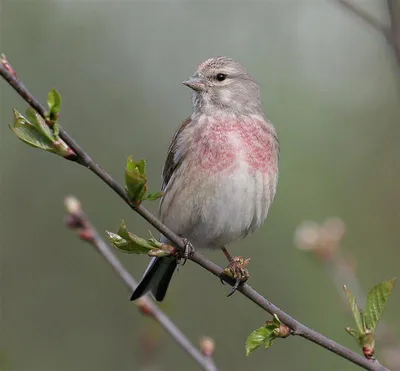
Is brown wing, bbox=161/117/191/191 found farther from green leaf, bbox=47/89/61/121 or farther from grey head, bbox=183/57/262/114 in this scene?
green leaf, bbox=47/89/61/121

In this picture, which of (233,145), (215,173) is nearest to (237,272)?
(215,173)

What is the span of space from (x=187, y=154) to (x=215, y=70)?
106 centimetres

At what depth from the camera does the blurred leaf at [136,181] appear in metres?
3.54

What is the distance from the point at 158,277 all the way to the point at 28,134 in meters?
3.01

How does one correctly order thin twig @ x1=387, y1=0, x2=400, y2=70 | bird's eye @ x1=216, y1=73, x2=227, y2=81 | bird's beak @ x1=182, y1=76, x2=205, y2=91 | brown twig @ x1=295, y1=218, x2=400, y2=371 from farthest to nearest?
bird's eye @ x1=216, y1=73, x2=227, y2=81
bird's beak @ x1=182, y1=76, x2=205, y2=91
brown twig @ x1=295, y1=218, x2=400, y2=371
thin twig @ x1=387, y1=0, x2=400, y2=70

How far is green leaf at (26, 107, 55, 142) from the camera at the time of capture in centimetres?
343

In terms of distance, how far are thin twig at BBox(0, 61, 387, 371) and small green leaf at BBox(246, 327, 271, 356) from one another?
0.38ft

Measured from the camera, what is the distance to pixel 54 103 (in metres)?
3.41

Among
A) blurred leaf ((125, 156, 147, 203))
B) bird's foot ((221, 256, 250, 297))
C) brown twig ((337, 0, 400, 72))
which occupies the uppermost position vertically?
brown twig ((337, 0, 400, 72))

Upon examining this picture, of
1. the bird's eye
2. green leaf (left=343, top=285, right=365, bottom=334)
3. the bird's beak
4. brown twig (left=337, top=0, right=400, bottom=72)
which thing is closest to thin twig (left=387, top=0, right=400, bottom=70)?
brown twig (left=337, top=0, right=400, bottom=72)

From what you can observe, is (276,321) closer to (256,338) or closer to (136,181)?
(256,338)

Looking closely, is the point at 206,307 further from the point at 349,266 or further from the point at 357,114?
the point at 349,266

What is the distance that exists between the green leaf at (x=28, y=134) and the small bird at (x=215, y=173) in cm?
218

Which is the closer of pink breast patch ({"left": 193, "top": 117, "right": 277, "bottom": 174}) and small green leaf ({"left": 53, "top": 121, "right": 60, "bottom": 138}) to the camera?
small green leaf ({"left": 53, "top": 121, "right": 60, "bottom": 138})
